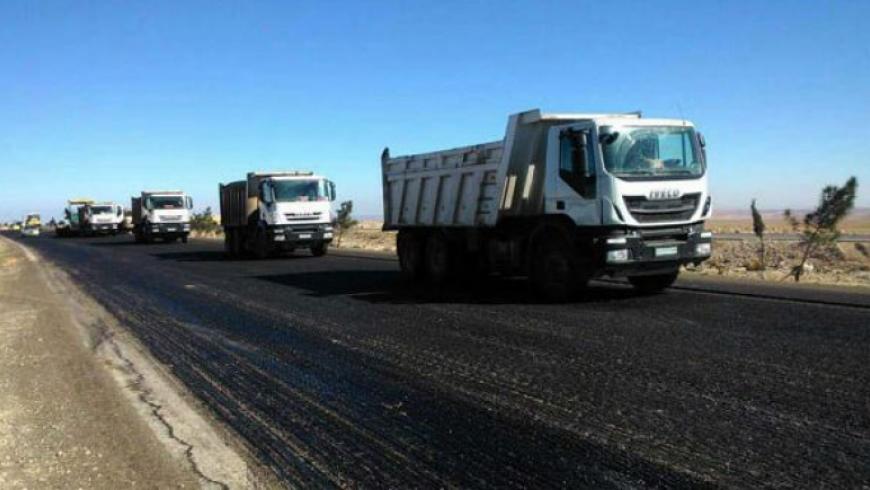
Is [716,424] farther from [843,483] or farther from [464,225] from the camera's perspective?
[464,225]

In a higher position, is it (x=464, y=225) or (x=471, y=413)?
(x=464, y=225)

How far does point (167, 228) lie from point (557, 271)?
111ft

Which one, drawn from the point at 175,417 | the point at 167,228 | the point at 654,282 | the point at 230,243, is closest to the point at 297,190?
the point at 230,243

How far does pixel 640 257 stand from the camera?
10.5 m

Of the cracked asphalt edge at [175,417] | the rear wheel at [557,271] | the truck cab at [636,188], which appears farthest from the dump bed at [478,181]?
the cracked asphalt edge at [175,417]

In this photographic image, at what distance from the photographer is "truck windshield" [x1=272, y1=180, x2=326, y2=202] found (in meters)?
24.8

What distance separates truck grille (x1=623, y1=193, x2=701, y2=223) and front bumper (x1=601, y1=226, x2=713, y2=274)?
209 millimetres

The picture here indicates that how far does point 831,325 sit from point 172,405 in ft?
22.9

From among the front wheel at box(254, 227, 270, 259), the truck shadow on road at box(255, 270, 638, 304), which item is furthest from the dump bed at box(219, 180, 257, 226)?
the truck shadow on road at box(255, 270, 638, 304)

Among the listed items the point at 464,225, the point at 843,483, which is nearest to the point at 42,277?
the point at 464,225

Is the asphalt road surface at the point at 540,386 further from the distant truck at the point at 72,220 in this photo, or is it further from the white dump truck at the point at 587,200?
the distant truck at the point at 72,220

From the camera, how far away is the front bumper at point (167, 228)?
133 ft

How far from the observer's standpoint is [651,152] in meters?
10.8

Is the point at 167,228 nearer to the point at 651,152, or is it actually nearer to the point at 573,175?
the point at 573,175
